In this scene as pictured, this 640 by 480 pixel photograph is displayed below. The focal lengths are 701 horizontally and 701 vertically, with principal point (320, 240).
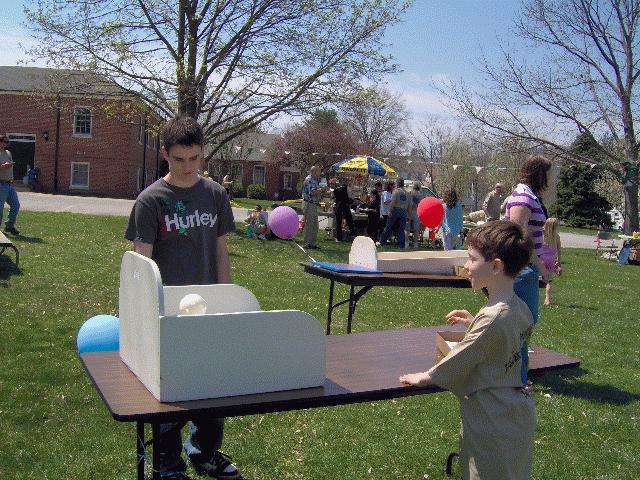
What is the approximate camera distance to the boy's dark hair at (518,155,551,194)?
4906mm

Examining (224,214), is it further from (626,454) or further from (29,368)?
(626,454)

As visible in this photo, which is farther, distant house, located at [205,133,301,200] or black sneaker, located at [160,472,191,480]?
distant house, located at [205,133,301,200]

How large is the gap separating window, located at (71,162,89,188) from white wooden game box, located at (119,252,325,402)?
37773 millimetres

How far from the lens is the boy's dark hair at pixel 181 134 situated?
335 cm

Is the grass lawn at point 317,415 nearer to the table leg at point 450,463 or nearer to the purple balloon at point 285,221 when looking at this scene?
the table leg at point 450,463

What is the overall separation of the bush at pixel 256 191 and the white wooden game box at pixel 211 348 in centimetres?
5053

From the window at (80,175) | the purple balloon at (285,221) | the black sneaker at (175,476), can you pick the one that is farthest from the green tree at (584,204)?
the black sneaker at (175,476)

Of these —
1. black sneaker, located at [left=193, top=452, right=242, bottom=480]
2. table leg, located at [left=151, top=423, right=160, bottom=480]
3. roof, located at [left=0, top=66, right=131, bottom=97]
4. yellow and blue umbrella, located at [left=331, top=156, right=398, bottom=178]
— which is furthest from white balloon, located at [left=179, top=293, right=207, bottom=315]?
yellow and blue umbrella, located at [left=331, top=156, right=398, bottom=178]

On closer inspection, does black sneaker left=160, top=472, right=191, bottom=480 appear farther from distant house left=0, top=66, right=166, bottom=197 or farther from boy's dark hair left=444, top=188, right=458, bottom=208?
distant house left=0, top=66, right=166, bottom=197

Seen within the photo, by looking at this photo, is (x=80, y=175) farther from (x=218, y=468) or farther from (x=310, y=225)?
(x=218, y=468)

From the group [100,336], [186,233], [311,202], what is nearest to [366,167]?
[311,202]

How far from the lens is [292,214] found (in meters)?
13.9

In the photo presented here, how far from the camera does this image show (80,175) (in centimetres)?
3859

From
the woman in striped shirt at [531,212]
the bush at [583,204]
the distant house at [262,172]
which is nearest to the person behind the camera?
the woman in striped shirt at [531,212]
